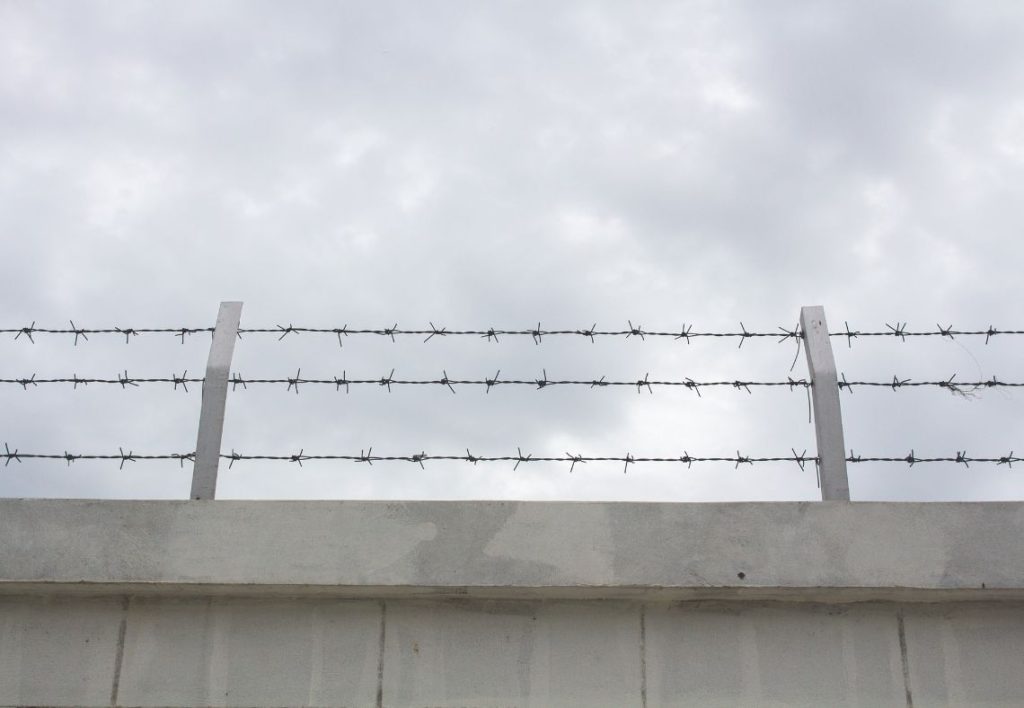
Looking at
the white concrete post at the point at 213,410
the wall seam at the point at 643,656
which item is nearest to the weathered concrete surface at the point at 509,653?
the wall seam at the point at 643,656

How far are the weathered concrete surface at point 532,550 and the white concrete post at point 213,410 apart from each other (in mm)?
183

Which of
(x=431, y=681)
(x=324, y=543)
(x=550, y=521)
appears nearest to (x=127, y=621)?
(x=324, y=543)

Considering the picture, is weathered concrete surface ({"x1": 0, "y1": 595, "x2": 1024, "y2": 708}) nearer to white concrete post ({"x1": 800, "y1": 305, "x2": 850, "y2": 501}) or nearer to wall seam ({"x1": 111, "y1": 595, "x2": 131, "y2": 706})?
wall seam ({"x1": 111, "y1": 595, "x2": 131, "y2": 706})

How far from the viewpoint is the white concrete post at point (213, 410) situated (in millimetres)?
4539

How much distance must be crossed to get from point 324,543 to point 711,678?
1.56 meters

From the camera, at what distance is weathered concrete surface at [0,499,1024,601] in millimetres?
4211

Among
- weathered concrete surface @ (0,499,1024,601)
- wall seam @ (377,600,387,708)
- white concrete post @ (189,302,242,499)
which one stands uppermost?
white concrete post @ (189,302,242,499)

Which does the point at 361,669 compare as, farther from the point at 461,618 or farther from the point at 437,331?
the point at 437,331

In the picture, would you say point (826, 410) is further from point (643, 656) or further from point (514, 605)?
point (514, 605)

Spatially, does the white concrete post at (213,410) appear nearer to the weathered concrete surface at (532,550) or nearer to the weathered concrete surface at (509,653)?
the weathered concrete surface at (532,550)

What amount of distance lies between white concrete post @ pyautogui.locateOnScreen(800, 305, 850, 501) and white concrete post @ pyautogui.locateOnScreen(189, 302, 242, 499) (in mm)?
2453

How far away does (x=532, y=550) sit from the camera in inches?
169

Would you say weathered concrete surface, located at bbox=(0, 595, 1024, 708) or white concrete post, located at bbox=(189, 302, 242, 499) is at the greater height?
white concrete post, located at bbox=(189, 302, 242, 499)

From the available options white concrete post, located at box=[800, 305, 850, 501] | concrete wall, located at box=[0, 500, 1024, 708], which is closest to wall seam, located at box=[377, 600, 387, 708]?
concrete wall, located at box=[0, 500, 1024, 708]
